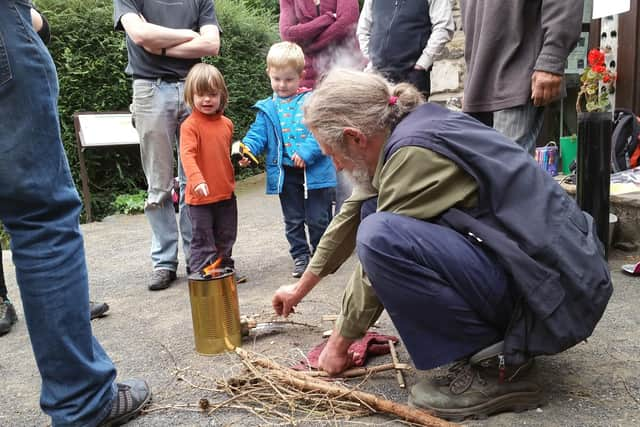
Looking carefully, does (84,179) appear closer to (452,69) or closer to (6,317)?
(6,317)

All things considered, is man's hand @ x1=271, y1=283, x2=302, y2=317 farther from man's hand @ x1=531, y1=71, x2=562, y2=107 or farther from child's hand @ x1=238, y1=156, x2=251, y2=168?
man's hand @ x1=531, y1=71, x2=562, y2=107

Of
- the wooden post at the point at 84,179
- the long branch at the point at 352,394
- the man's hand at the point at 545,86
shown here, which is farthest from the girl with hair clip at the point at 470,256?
the wooden post at the point at 84,179

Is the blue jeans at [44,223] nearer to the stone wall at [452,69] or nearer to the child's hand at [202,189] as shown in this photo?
the child's hand at [202,189]

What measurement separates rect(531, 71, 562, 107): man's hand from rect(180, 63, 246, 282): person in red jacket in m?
1.79

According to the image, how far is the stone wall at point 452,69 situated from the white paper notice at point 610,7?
269cm

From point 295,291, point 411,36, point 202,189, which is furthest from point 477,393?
point 411,36

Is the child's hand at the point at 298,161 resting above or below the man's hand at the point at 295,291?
above

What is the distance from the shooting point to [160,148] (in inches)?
146

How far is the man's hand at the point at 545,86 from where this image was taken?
2830 millimetres

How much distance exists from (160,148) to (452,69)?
Answer: 166 inches

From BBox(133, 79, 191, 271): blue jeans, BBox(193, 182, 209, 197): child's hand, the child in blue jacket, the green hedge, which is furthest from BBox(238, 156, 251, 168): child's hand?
the green hedge

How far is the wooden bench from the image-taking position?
7000mm

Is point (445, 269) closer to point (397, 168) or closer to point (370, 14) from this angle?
point (397, 168)

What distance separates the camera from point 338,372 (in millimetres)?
2234
